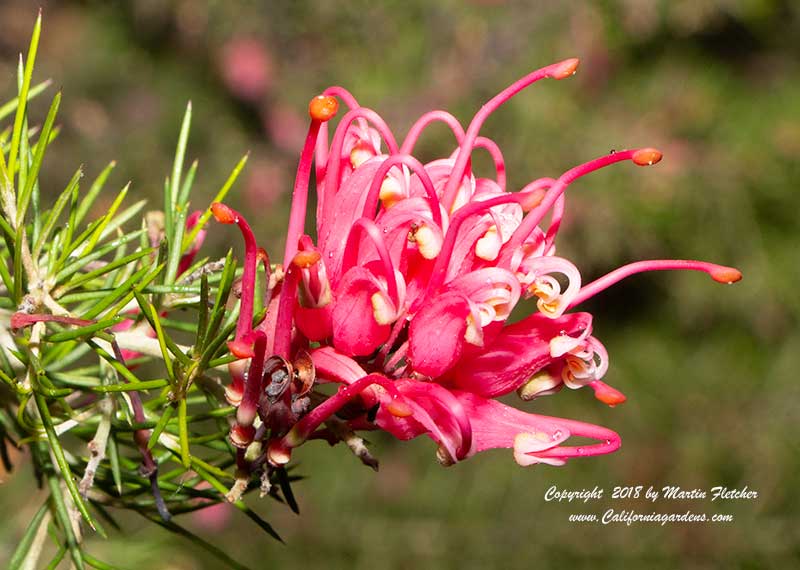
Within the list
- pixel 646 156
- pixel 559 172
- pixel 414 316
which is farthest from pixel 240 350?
pixel 559 172

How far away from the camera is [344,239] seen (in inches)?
26.1

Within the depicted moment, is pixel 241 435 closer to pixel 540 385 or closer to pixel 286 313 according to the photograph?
pixel 286 313

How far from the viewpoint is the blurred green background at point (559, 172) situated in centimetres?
161

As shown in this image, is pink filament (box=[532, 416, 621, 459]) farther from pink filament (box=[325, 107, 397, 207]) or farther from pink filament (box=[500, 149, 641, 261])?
pink filament (box=[325, 107, 397, 207])

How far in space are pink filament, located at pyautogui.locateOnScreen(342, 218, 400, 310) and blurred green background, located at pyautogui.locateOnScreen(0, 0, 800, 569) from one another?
1.02m

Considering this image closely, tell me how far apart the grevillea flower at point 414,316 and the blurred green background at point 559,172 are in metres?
0.96

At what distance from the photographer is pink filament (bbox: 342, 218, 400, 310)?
0.61 meters

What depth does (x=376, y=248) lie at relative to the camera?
0.63 m

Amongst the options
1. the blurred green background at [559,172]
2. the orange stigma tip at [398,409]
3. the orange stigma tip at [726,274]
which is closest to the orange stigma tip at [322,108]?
the orange stigma tip at [398,409]

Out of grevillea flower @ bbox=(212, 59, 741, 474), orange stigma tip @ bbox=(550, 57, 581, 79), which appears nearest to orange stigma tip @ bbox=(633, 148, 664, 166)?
grevillea flower @ bbox=(212, 59, 741, 474)

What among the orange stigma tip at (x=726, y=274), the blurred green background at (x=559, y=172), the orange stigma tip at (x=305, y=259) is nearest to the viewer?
the orange stigma tip at (x=305, y=259)

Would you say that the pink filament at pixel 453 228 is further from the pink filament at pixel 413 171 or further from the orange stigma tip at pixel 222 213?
the orange stigma tip at pixel 222 213

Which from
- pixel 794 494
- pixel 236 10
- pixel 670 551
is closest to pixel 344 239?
pixel 670 551

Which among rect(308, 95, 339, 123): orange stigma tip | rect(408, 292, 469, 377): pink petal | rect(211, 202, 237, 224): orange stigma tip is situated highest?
rect(308, 95, 339, 123): orange stigma tip
